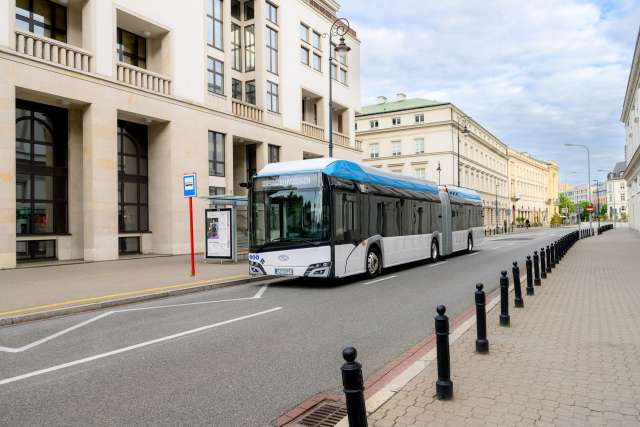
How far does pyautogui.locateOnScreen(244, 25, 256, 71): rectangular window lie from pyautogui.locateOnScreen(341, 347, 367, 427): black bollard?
30.6 meters

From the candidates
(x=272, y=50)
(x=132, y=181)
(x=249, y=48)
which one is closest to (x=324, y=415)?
(x=132, y=181)

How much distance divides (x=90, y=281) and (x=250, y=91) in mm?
20452

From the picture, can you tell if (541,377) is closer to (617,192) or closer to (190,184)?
(190,184)

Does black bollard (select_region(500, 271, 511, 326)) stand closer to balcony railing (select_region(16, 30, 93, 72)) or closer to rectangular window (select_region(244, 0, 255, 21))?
balcony railing (select_region(16, 30, 93, 72))

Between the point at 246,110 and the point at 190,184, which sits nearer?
the point at 190,184

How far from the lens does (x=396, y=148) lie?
2862 inches

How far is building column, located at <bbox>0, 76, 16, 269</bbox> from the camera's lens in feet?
56.3

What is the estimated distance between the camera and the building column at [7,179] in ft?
56.3

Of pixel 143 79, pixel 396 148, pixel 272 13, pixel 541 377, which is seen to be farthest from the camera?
pixel 396 148

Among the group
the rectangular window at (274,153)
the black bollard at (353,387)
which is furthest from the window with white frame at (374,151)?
the black bollard at (353,387)

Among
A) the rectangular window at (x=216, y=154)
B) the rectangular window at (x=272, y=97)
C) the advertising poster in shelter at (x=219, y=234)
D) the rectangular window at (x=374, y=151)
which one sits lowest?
the advertising poster in shelter at (x=219, y=234)

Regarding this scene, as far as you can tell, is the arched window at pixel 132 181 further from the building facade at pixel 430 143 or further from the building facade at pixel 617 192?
the building facade at pixel 617 192

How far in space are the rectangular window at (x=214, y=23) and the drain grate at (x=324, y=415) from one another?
1012 inches

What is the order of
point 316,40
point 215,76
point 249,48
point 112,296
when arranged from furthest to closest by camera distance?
point 316,40 → point 249,48 → point 215,76 → point 112,296
